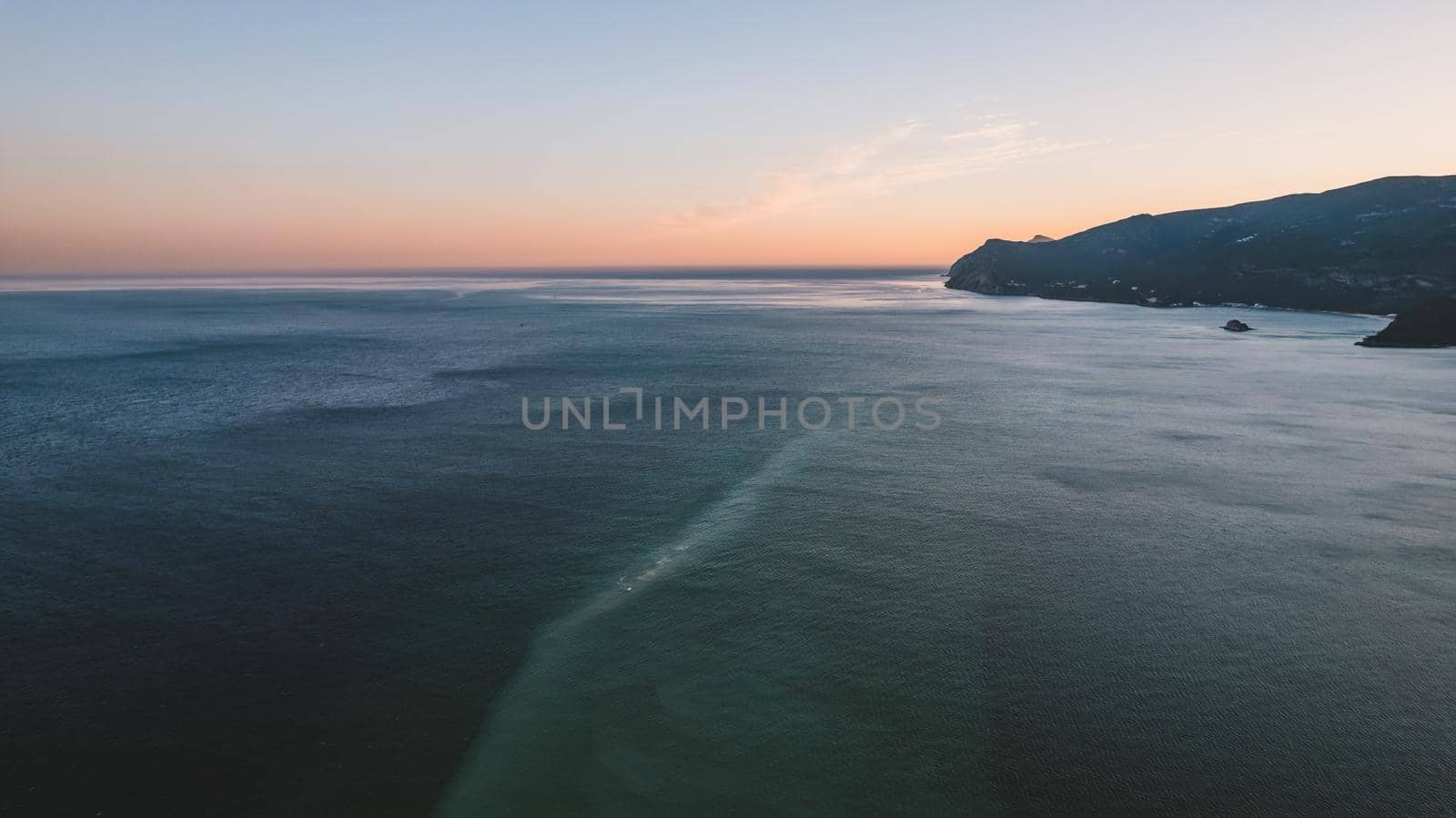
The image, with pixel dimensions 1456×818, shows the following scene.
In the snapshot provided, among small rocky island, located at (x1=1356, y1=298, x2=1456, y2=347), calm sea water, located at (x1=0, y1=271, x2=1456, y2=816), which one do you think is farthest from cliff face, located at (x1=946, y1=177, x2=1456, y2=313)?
calm sea water, located at (x1=0, y1=271, x2=1456, y2=816)

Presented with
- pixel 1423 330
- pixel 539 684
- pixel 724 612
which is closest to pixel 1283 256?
pixel 1423 330

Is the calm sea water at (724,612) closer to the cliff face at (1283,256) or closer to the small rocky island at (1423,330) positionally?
the small rocky island at (1423,330)

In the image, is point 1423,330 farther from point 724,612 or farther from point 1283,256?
point 724,612

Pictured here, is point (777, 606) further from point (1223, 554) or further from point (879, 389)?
point (879, 389)

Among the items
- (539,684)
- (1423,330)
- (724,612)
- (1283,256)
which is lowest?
(539,684)

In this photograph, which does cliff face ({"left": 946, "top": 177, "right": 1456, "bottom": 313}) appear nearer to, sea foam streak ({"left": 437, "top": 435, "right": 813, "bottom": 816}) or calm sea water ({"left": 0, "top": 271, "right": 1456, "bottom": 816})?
calm sea water ({"left": 0, "top": 271, "right": 1456, "bottom": 816})

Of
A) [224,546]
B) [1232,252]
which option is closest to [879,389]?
[224,546]

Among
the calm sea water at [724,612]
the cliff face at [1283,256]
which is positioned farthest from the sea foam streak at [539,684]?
the cliff face at [1283,256]
